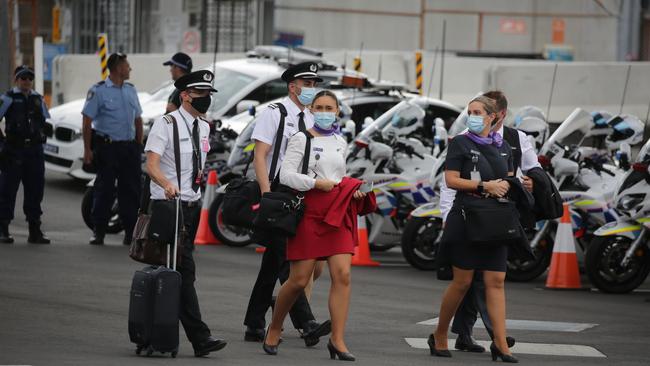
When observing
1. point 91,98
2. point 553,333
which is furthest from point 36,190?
point 553,333

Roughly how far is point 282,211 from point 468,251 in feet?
4.03

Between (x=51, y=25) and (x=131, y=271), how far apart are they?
25964 mm

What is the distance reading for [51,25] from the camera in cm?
3962

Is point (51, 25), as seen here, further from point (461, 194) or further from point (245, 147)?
point (461, 194)

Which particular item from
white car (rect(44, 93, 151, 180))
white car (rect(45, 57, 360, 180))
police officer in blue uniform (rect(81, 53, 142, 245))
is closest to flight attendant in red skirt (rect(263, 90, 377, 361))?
police officer in blue uniform (rect(81, 53, 142, 245))

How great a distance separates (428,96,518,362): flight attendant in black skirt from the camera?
1013 cm

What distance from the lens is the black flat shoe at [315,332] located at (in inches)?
416

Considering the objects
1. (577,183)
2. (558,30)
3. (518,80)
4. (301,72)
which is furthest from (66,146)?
(558,30)

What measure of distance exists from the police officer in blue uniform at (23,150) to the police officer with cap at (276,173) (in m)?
5.80

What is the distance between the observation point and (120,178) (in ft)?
53.3

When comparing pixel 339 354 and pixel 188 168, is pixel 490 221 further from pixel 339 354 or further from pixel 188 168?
pixel 188 168

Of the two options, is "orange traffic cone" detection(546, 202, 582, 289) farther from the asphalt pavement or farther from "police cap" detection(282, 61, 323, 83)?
"police cap" detection(282, 61, 323, 83)

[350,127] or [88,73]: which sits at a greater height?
[350,127]

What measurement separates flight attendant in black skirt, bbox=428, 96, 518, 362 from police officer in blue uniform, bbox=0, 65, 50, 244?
274 inches
